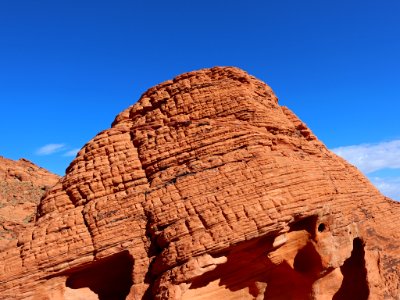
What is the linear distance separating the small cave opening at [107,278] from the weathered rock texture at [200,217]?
4 centimetres

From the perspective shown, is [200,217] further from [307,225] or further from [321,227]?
[321,227]

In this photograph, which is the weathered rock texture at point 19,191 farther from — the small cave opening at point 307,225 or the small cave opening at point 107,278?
the small cave opening at point 307,225

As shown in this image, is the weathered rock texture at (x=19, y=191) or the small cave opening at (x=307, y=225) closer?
the small cave opening at (x=307, y=225)

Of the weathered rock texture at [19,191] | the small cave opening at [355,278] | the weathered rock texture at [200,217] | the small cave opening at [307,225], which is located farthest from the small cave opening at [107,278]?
the weathered rock texture at [19,191]

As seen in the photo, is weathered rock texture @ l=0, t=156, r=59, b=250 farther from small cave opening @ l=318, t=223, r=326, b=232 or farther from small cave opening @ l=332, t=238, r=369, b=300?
small cave opening @ l=332, t=238, r=369, b=300

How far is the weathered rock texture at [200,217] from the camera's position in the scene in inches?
530

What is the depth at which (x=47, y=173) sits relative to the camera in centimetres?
4822

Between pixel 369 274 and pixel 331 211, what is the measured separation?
4468mm

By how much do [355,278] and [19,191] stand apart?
3507 cm

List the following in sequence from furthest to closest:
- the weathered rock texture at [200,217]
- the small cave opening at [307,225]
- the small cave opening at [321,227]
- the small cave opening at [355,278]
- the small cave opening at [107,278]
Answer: the small cave opening at [355,278] → the small cave opening at [107,278] → the small cave opening at [321,227] → the small cave opening at [307,225] → the weathered rock texture at [200,217]

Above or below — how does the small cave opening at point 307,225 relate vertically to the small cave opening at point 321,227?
above

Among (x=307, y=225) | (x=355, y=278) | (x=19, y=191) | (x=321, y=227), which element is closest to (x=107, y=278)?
(x=307, y=225)

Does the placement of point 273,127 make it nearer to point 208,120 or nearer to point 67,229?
point 208,120

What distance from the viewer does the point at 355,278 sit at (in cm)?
1697
